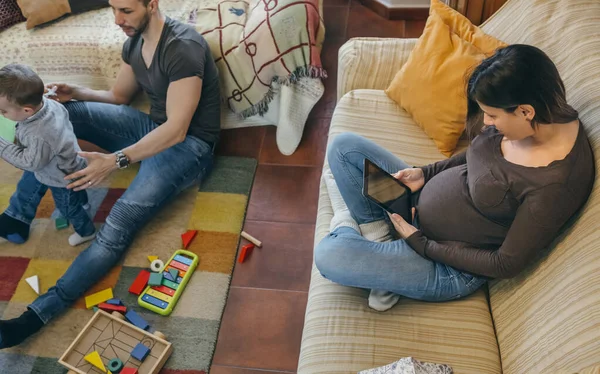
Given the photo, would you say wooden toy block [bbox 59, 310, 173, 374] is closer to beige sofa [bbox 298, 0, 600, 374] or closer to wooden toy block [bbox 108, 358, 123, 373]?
wooden toy block [bbox 108, 358, 123, 373]

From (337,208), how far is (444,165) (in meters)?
0.37

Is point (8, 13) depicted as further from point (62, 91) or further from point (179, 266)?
point (179, 266)

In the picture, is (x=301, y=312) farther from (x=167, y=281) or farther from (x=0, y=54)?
(x=0, y=54)

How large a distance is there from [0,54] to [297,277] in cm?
186

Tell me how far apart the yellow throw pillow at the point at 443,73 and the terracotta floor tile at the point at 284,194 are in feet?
1.99

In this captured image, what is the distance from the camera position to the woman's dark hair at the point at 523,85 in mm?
1180

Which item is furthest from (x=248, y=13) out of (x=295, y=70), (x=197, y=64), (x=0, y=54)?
(x=0, y=54)

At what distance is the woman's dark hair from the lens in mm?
1180

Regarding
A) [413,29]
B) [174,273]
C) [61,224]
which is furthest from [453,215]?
[413,29]

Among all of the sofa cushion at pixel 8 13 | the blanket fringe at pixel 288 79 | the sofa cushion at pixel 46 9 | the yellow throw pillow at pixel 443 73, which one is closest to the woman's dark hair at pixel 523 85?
the yellow throw pillow at pixel 443 73

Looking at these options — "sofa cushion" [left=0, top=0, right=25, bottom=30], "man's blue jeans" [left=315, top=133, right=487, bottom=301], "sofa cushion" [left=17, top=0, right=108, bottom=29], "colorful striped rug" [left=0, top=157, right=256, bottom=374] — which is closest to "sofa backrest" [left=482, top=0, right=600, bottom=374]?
"man's blue jeans" [left=315, top=133, right=487, bottom=301]

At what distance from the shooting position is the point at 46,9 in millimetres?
2547

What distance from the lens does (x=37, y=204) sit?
2162mm

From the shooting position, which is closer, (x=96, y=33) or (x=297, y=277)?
(x=297, y=277)
